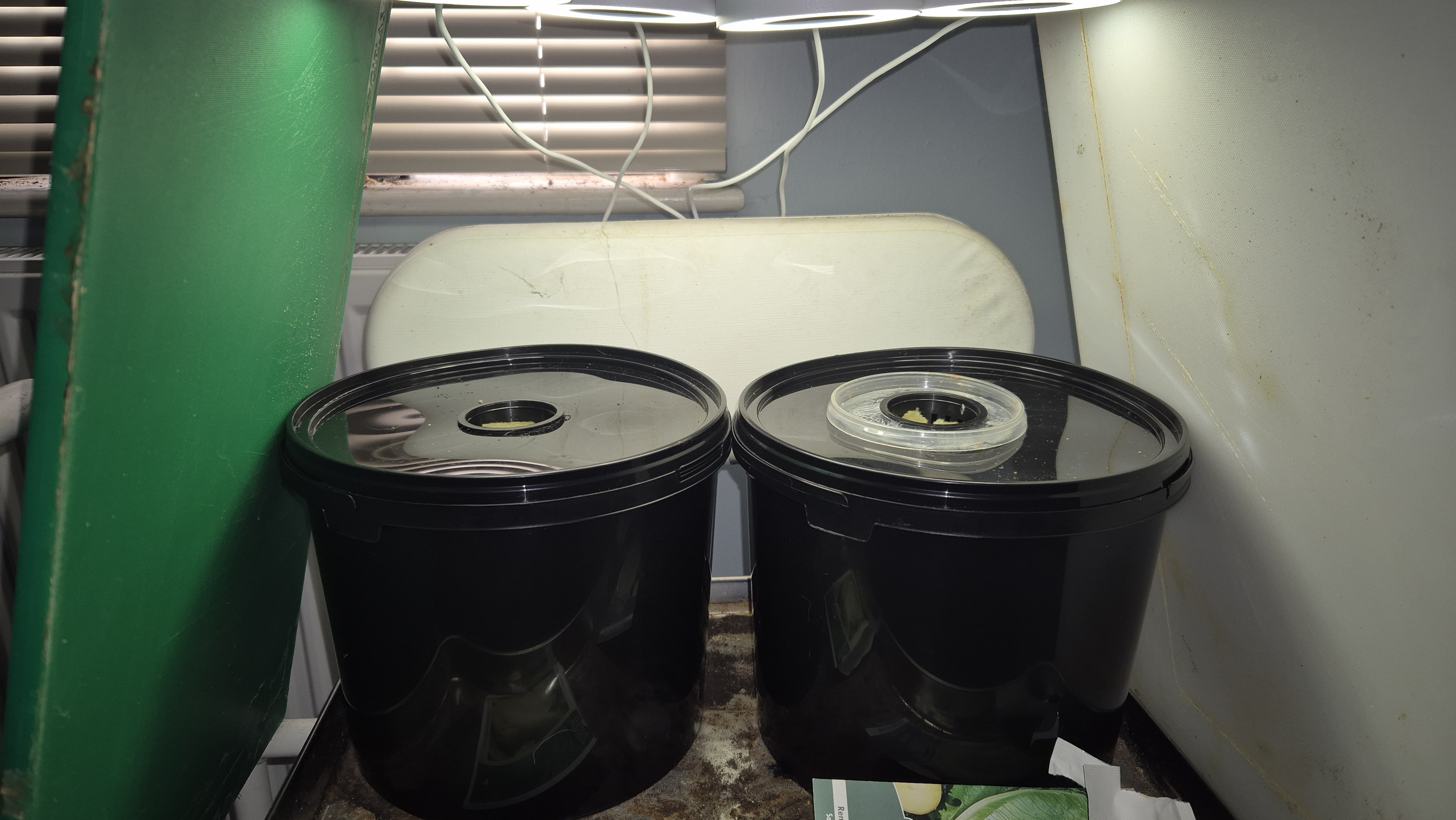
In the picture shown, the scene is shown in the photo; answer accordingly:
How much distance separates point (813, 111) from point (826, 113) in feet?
0.07

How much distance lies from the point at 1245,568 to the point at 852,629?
1.05 ft

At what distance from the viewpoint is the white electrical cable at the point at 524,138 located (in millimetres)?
983

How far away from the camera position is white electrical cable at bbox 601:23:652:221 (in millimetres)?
1002

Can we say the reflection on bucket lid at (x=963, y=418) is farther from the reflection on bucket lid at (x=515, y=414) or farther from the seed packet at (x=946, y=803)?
the seed packet at (x=946, y=803)

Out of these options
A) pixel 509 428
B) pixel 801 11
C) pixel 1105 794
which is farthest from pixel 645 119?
pixel 1105 794

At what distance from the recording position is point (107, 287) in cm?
47

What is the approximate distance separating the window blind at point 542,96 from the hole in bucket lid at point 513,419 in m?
0.45

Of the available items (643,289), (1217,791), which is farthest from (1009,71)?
(1217,791)

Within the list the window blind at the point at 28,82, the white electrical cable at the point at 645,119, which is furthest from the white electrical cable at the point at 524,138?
the window blind at the point at 28,82

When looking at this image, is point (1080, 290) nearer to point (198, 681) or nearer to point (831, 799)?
point (831, 799)

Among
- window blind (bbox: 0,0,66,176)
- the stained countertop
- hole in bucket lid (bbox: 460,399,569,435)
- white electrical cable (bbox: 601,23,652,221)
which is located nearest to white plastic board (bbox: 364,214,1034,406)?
white electrical cable (bbox: 601,23,652,221)

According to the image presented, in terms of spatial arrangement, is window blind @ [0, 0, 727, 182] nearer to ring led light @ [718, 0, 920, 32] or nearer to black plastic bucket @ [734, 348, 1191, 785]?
ring led light @ [718, 0, 920, 32]

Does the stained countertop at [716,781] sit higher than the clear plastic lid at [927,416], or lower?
lower

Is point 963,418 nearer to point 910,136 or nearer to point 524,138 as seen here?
point 910,136
